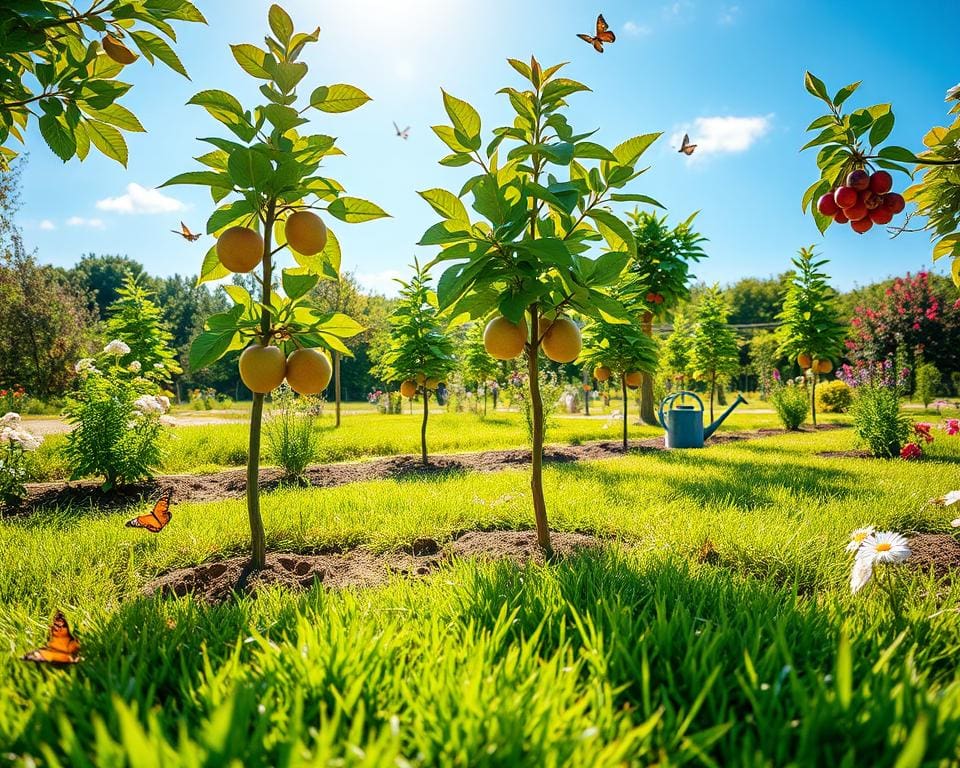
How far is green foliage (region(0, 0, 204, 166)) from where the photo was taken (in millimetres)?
1529

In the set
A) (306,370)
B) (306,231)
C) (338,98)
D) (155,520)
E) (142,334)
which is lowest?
(155,520)

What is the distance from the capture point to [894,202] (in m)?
1.97

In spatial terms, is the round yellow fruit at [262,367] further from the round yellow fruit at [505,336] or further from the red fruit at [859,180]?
the red fruit at [859,180]

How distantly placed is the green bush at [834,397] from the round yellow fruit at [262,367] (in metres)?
18.2

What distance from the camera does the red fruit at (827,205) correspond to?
2090mm

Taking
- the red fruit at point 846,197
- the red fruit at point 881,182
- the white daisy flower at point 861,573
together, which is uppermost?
the red fruit at point 881,182

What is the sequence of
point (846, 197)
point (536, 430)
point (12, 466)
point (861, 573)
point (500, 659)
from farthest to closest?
point (12, 466) < point (536, 430) < point (846, 197) < point (861, 573) < point (500, 659)

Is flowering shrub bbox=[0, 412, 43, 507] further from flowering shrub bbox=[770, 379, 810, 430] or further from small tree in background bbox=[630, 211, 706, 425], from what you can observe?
flowering shrub bbox=[770, 379, 810, 430]

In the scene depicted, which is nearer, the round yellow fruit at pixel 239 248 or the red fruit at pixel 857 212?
the round yellow fruit at pixel 239 248

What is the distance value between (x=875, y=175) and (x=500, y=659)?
2.21 m

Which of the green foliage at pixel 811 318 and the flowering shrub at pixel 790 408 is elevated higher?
the green foliage at pixel 811 318

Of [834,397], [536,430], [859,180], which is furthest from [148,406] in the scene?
[834,397]

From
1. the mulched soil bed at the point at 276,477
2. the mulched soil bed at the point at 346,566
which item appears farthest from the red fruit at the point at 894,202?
the mulched soil bed at the point at 276,477

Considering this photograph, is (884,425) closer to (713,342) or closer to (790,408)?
(790,408)
